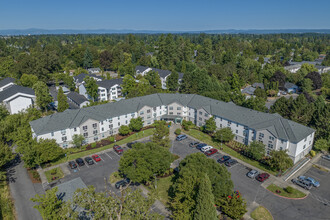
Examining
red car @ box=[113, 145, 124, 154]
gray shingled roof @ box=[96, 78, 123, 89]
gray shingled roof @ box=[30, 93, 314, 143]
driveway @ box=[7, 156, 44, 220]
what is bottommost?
driveway @ box=[7, 156, 44, 220]

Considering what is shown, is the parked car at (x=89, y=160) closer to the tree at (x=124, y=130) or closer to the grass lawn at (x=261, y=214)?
the tree at (x=124, y=130)

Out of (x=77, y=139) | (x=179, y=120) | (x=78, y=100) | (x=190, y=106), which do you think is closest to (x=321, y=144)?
(x=190, y=106)

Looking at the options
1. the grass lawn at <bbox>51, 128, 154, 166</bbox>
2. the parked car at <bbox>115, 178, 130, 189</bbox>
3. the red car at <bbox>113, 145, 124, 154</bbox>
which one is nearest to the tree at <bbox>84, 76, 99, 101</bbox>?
the grass lawn at <bbox>51, 128, 154, 166</bbox>

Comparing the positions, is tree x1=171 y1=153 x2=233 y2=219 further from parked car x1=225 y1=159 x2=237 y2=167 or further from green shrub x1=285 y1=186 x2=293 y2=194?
parked car x1=225 y1=159 x2=237 y2=167

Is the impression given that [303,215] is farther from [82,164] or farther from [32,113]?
[32,113]

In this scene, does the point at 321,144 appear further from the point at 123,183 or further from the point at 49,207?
the point at 49,207

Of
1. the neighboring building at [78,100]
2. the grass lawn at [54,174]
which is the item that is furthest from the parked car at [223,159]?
the neighboring building at [78,100]
